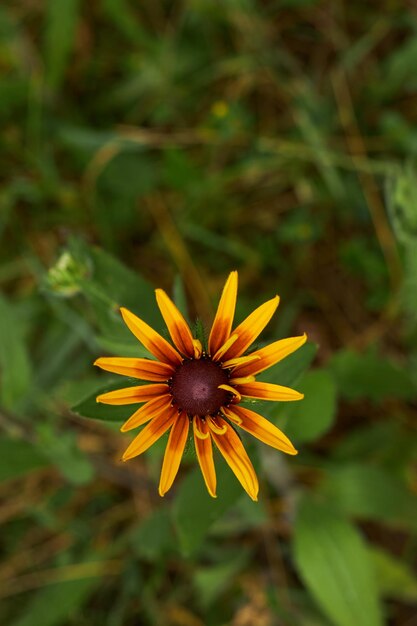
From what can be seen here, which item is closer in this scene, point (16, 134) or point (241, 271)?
point (241, 271)

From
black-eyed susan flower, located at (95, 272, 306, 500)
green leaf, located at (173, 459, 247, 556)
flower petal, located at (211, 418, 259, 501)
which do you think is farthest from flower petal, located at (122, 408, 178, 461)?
green leaf, located at (173, 459, 247, 556)

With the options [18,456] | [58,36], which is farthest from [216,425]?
[58,36]

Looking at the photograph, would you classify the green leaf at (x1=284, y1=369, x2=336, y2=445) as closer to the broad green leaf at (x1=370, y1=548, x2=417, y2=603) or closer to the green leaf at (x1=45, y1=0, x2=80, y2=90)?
the broad green leaf at (x1=370, y1=548, x2=417, y2=603)

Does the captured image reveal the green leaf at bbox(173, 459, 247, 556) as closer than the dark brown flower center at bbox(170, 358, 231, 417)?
No

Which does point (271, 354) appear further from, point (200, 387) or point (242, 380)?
point (200, 387)

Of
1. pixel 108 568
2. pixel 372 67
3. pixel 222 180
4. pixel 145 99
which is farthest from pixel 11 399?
pixel 372 67

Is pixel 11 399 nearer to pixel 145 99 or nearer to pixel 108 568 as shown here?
pixel 108 568
